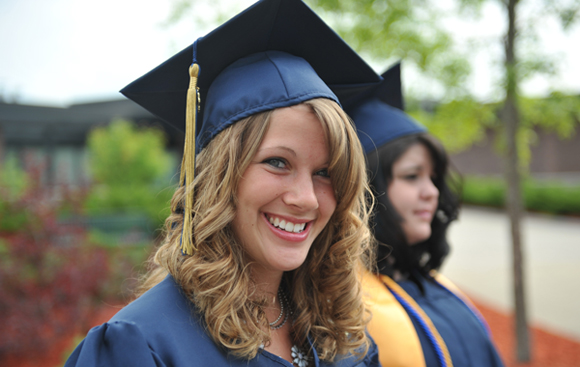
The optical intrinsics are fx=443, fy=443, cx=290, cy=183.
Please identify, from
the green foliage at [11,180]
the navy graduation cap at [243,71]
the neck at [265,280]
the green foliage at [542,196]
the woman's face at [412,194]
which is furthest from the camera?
the green foliage at [542,196]

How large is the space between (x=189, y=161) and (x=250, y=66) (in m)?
0.35

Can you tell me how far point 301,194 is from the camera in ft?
4.10

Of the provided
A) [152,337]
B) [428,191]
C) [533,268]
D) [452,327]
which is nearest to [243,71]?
[152,337]

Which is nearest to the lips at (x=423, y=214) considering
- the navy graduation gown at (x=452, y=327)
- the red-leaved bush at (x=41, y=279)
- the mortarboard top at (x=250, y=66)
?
the navy graduation gown at (x=452, y=327)

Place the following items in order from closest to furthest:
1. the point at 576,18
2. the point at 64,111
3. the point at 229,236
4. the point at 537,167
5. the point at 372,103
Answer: the point at 229,236 < the point at 372,103 < the point at 576,18 < the point at 64,111 < the point at 537,167

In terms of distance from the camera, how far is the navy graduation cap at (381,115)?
210cm

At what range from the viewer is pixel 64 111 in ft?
60.1

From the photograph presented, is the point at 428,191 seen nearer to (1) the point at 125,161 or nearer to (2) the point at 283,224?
(2) the point at 283,224

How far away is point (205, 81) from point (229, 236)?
1.71 feet

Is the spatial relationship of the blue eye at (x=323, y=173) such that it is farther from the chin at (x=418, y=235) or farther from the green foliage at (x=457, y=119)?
Answer: the green foliage at (x=457, y=119)

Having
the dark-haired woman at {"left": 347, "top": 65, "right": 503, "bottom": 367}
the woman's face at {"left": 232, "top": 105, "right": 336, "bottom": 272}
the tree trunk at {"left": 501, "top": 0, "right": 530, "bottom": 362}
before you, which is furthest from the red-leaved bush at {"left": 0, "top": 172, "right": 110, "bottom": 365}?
the tree trunk at {"left": 501, "top": 0, "right": 530, "bottom": 362}

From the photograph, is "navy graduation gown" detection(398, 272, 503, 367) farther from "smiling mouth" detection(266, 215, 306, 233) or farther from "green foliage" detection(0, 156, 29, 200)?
"green foliage" detection(0, 156, 29, 200)

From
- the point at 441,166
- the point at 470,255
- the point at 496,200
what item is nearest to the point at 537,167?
the point at 496,200

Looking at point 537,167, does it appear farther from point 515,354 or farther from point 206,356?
point 206,356
